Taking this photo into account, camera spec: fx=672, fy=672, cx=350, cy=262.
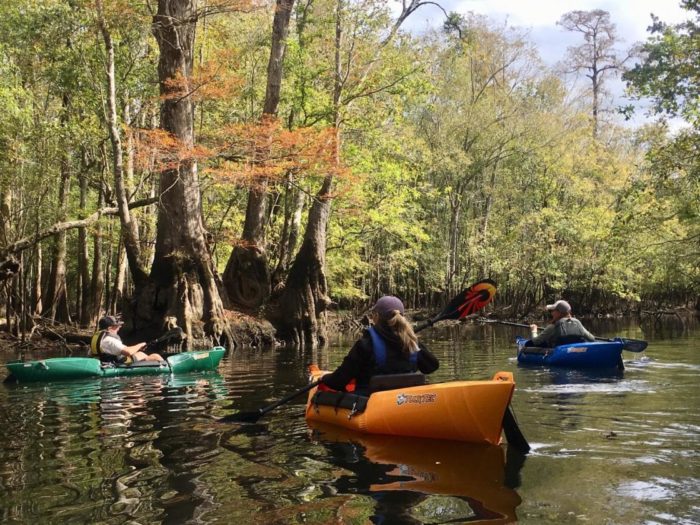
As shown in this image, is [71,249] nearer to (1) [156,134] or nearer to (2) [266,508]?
(1) [156,134]

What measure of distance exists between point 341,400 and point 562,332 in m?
5.67

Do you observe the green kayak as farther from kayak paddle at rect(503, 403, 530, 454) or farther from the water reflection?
kayak paddle at rect(503, 403, 530, 454)

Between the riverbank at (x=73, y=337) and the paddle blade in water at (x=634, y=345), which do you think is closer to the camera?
the paddle blade in water at (x=634, y=345)

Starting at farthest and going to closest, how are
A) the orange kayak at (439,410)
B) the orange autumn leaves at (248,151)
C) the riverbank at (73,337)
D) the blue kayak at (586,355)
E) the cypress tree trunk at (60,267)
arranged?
the cypress tree trunk at (60,267), the riverbank at (73,337), the orange autumn leaves at (248,151), the blue kayak at (586,355), the orange kayak at (439,410)

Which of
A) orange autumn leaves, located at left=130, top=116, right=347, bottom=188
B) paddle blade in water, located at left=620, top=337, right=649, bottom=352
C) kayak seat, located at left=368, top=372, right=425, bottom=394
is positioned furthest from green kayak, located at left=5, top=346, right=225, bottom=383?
paddle blade in water, located at left=620, top=337, right=649, bottom=352

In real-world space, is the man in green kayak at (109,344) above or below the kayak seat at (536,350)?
above

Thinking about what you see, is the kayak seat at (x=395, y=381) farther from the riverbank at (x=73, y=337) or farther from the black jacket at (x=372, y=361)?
the riverbank at (x=73, y=337)

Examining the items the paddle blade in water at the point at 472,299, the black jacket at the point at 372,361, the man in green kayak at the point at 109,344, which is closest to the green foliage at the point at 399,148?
the man in green kayak at the point at 109,344

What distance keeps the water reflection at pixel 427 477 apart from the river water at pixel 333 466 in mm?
13

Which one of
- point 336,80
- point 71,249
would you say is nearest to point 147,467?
point 336,80

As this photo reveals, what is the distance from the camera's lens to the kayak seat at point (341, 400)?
5426 millimetres

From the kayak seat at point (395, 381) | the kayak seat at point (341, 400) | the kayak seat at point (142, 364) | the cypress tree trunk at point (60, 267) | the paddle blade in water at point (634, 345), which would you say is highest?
the cypress tree trunk at point (60, 267)

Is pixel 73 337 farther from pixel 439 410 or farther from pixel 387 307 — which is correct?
pixel 439 410

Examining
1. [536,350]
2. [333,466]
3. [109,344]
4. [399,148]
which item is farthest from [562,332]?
[399,148]
